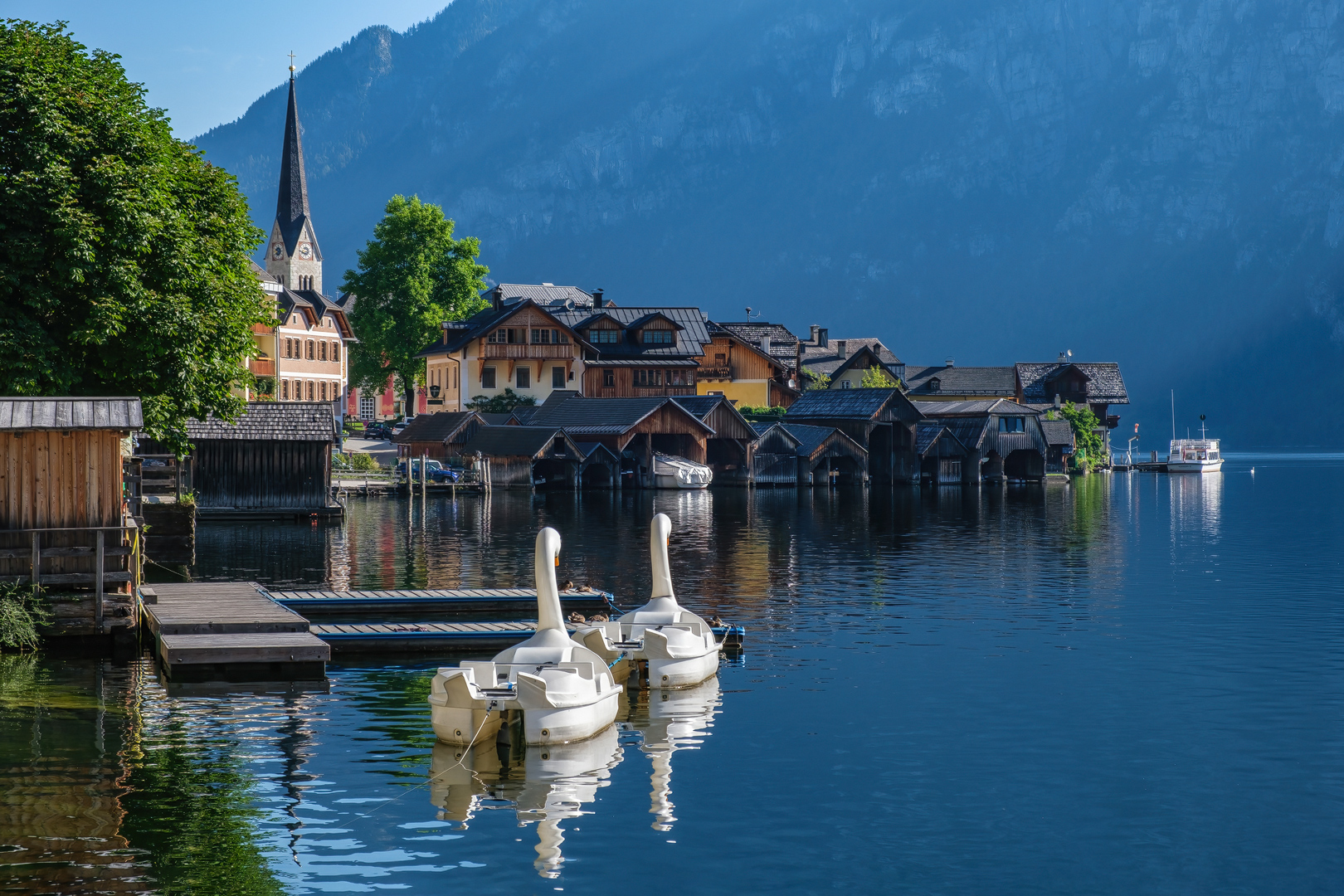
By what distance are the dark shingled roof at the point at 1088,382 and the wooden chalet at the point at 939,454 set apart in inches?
1342

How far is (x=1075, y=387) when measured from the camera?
5763 inches

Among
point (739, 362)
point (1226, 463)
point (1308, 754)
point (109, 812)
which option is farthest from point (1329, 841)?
point (1226, 463)

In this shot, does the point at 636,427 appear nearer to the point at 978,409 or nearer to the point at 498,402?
the point at 498,402

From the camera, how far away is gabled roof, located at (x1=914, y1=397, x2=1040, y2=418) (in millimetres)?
115812

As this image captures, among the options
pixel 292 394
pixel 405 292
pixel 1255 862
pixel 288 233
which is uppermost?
pixel 288 233

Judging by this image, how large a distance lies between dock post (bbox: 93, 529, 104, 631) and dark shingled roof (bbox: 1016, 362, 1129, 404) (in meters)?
125

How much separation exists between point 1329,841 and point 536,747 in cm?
1117

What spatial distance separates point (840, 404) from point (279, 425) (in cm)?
5602

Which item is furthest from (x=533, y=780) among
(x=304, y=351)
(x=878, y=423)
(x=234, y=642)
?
(x=304, y=351)

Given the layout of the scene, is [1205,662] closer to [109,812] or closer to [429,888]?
[429,888]

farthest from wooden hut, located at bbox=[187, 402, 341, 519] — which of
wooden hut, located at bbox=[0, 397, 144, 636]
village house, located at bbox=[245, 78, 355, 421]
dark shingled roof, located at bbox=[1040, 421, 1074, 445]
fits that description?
dark shingled roof, located at bbox=[1040, 421, 1074, 445]

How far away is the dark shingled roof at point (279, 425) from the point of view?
65312 millimetres

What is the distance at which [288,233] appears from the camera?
15200cm

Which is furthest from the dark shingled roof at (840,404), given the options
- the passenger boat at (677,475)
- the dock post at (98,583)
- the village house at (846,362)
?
the dock post at (98,583)
